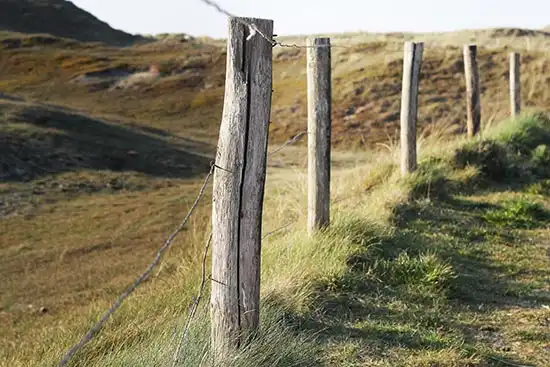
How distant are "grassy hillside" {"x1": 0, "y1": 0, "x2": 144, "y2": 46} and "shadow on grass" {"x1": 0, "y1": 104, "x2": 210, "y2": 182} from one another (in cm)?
3637

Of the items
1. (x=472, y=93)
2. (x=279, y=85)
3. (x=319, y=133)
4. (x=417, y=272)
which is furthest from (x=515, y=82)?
(x=279, y=85)

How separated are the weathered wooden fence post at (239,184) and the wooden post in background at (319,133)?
2759 millimetres

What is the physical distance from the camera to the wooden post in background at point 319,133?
6.55m

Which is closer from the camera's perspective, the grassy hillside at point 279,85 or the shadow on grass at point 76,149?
the shadow on grass at point 76,149

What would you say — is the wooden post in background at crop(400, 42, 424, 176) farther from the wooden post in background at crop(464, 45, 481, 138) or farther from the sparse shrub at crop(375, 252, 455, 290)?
the sparse shrub at crop(375, 252, 455, 290)

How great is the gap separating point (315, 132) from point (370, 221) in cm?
98

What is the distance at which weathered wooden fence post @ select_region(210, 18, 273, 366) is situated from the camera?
365 cm

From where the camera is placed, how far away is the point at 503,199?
9.21 m

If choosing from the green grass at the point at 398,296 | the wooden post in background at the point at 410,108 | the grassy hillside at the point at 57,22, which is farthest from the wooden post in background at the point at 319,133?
the grassy hillside at the point at 57,22

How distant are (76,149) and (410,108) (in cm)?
1264

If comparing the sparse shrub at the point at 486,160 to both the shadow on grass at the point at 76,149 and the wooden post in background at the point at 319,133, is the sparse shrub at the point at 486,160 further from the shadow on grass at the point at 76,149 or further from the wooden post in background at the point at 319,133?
the shadow on grass at the point at 76,149

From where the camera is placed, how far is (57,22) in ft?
205

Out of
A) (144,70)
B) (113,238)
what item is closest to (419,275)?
(113,238)

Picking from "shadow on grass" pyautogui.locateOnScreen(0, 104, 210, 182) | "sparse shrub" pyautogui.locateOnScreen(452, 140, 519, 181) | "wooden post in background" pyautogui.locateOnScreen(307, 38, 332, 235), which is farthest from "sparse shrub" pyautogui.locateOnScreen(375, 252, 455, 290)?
"shadow on grass" pyautogui.locateOnScreen(0, 104, 210, 182)
